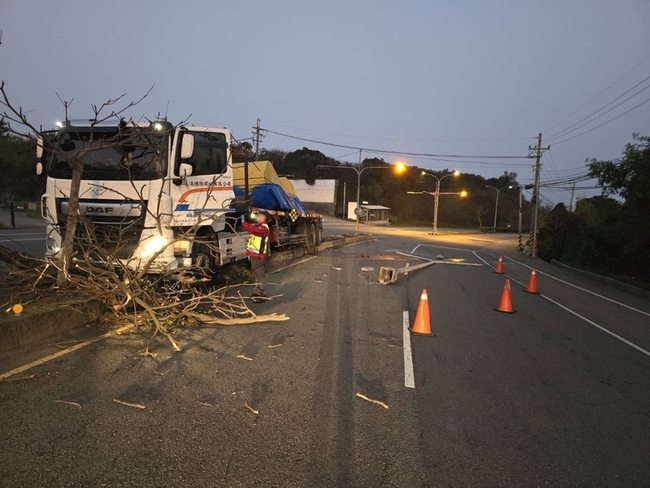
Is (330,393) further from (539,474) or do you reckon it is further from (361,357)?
(539,474)

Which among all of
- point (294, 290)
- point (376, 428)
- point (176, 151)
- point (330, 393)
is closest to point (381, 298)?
point (294, 290)

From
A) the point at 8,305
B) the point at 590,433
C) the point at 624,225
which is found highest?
the point at 624,225

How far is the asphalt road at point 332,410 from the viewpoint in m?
3.29

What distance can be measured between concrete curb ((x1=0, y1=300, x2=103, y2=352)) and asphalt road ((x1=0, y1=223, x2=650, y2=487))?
0.25m

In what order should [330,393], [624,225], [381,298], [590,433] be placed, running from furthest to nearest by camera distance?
1. [624,225]
2. [381,298]
3. [330,393]
4. [590,433]

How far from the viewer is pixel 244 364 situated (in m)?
5.36

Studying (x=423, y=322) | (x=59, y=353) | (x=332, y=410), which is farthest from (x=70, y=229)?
(x=423, y=322)

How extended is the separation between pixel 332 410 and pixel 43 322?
388 cm

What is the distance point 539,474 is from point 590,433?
110cm

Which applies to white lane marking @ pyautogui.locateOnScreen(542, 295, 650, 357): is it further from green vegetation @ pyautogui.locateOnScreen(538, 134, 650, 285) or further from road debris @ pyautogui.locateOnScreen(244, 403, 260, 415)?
green vegetation @ pyautogui.locateOnScreen(538, 134, 650, 285)

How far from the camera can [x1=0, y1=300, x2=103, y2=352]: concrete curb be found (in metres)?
5.35

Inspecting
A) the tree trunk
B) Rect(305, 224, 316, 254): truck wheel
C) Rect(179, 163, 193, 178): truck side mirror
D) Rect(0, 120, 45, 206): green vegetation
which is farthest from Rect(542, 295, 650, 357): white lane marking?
Rect(0, 120, 45, 206): green vegetation

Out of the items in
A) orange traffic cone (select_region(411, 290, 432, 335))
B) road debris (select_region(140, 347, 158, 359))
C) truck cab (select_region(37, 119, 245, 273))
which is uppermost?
truck cab (select_region(37, 119, 245, 273))

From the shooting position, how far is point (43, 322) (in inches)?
Answer: 229
